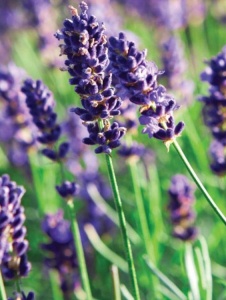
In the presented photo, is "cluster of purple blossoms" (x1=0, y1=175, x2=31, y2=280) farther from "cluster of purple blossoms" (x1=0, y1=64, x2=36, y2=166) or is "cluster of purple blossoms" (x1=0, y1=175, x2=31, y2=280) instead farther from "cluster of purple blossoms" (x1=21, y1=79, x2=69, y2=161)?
"cluster of purple blossoms" (x1=0, y1=64, x2=36, y2=166)

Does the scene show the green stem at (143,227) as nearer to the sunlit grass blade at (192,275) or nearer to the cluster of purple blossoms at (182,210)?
the cluster of purple blossoms at (182,210)

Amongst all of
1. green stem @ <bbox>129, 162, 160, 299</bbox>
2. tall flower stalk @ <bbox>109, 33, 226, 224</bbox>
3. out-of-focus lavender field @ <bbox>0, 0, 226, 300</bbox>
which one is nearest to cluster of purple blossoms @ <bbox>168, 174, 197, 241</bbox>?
out-of-focus lavender field @ <bbox>0, 0, 226, 300</bbox>

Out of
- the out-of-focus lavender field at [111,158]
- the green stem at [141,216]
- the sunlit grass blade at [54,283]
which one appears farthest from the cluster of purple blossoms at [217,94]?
the sunlit grass blade at [54,283]

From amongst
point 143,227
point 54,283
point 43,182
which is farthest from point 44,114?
point 43,182

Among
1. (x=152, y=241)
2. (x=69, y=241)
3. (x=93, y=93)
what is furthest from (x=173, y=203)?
(x=93, y=93)

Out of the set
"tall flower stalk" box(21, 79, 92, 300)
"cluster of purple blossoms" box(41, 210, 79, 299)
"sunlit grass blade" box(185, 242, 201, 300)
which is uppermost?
"tall flower stalk" box(21, 79, 92, 300)

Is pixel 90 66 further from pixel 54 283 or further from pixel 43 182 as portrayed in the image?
pixel 43 182
